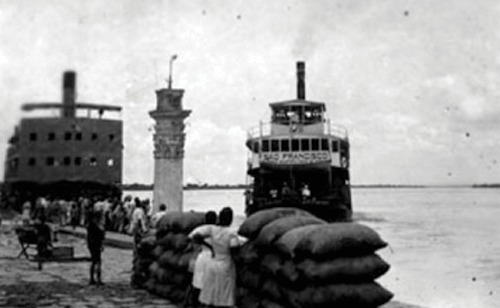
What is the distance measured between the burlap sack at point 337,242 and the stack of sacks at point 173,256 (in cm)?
215

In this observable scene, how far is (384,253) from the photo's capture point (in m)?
27.0

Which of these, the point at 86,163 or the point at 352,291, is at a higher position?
the point at 86,163

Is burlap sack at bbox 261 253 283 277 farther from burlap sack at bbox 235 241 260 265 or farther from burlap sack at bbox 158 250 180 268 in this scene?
burlap sack at bbox 158 250 180 268

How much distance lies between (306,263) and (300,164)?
25.5m

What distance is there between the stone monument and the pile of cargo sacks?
10.9 m

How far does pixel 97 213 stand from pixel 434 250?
22.9 m

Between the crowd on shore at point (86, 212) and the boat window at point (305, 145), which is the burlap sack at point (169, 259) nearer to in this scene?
the crowd on shore at point (86, 212)

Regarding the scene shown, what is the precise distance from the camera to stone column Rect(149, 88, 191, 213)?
663 inches

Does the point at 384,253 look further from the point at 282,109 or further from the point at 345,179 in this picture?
the point at 282,109

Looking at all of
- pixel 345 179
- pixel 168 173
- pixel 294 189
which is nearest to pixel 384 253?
pixel 294 189

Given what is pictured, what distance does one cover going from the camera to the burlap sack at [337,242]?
5.02 meters

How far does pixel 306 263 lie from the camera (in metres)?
5.08

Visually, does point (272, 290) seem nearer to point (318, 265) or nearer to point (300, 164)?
point (318, 265)

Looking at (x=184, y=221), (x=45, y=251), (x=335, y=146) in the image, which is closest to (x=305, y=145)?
(x=335, y=146)
